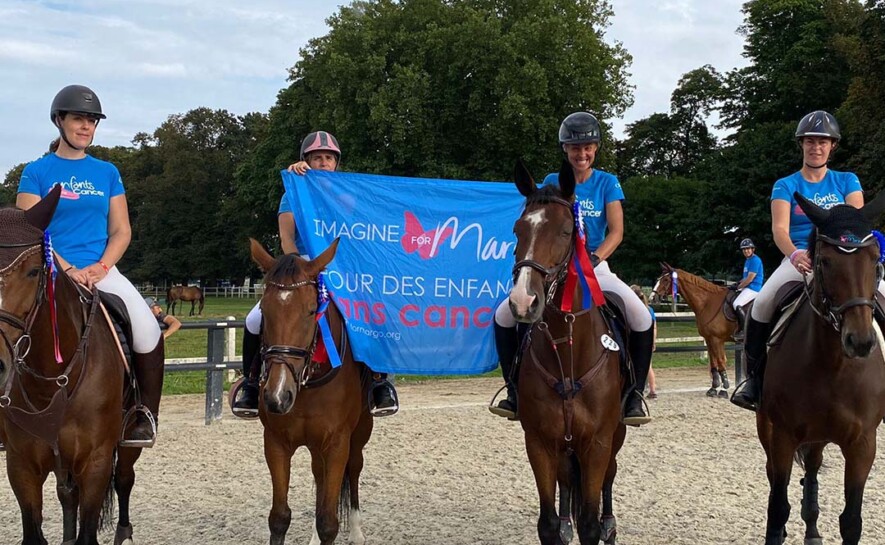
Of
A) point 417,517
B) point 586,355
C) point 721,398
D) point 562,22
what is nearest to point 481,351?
point 417,517

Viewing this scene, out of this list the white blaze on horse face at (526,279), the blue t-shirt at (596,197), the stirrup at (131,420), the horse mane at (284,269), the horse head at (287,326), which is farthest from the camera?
the blue t-shirt at (596,197)

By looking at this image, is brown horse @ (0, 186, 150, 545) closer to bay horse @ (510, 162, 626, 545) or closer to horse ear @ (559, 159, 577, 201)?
bay horse @ (510, 162, 626, 545)

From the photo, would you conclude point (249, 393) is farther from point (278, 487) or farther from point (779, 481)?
point (779, 481)

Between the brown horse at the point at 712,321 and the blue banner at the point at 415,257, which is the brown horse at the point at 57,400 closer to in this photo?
the blue banner at the point at 415,257

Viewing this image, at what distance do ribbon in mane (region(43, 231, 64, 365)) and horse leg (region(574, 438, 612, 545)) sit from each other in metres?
3.12

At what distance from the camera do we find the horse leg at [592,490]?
15.2ft

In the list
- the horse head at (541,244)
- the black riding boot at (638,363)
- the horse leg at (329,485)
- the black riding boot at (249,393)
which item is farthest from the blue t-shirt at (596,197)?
the black riding boot at (249,393)

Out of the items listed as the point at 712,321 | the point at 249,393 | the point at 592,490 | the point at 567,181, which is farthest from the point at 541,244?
the point at 712,321

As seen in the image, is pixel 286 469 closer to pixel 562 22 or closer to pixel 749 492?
pixel 749 492

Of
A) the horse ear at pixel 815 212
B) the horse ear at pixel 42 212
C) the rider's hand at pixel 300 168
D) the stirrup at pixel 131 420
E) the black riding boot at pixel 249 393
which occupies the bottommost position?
the stirrup at pixel 131 420

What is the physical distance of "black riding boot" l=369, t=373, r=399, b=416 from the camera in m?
5.63

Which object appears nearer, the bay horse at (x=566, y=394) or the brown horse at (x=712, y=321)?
the bay horse at (x=566, y=394)

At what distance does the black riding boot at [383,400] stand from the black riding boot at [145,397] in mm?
1537

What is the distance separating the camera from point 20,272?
3637 millimetres
